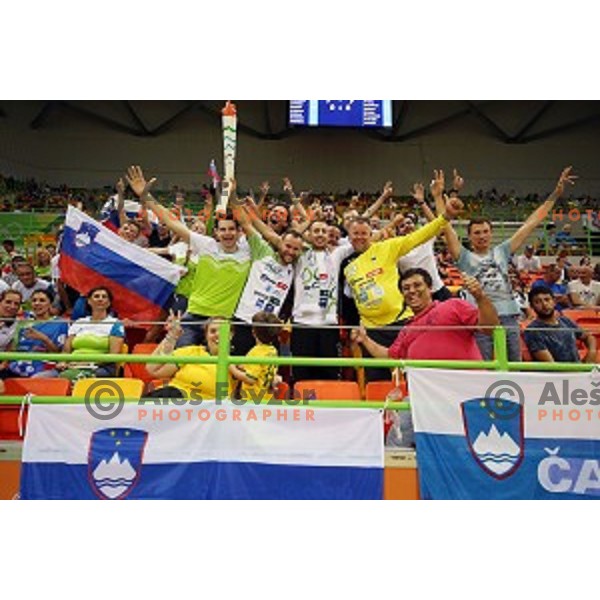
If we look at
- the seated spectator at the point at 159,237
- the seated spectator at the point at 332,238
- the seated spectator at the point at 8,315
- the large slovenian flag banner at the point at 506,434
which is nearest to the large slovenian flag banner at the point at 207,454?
the large slovenian flag banner at the point at 506,434

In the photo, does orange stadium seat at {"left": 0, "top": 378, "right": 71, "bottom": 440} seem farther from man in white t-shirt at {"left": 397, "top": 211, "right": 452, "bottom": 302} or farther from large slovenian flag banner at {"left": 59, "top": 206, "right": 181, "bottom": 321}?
man in white t-shirt at {"left": 397, "top": 211, "right": 452, "bottom": 302}

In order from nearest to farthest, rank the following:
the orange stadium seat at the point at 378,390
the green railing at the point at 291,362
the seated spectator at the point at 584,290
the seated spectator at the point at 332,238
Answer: the green railing at the point at 291,362
the orange stadium seat at the point at 378,390
the seated spectator at the point at 332,238
the seated spectator at the point at 584,290

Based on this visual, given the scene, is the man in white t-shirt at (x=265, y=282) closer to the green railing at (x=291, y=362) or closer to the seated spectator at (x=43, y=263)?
the green railing at (x=291, y=362)

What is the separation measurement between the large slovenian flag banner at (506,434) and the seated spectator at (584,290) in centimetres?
480

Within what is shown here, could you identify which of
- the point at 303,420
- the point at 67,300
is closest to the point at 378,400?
the point at 303,420

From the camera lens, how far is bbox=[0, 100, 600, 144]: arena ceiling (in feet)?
82.1

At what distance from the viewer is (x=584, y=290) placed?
9148mm

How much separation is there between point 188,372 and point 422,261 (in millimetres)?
2222

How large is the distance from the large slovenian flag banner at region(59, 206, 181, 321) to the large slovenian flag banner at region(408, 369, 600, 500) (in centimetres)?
299

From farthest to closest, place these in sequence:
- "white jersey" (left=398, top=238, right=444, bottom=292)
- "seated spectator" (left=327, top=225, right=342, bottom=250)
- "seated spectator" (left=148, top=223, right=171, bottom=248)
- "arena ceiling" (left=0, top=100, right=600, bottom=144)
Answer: "arena ceiling" (left=0, top=100, right=600, bottom=144) < "seated spectator" (left=148, top=223, right=171, bottom=248) < "seated spectator" (left=327, top=225, right=342, bottom=250) < "white jersey" (left=398, top=238, right=444, bottom=292)

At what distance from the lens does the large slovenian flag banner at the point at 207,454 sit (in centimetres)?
428

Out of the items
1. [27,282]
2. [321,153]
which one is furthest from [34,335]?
[321,153]

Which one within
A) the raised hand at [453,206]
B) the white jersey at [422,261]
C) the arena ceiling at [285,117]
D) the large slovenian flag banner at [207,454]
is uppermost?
the arena ceiling at [285,117]

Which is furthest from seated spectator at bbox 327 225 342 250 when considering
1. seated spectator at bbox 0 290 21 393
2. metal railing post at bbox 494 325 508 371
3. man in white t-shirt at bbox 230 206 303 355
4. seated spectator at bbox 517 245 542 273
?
seated spectator at bbox 517 245 542 273
